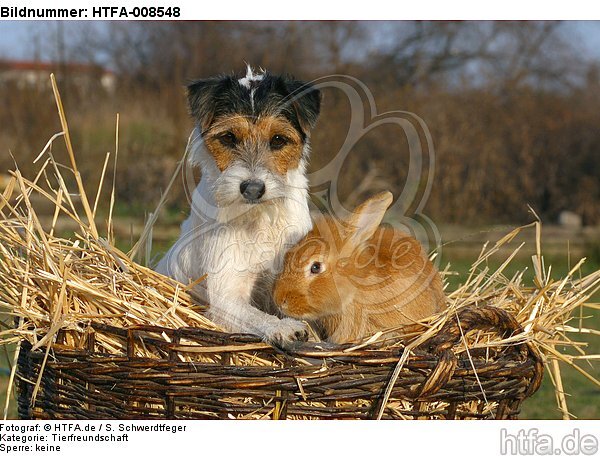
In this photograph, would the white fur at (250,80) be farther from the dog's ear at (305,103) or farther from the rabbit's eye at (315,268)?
the rabbit's eye at (315,268)

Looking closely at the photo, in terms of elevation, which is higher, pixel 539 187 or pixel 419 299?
pixel 539 187

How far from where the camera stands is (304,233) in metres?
4.21

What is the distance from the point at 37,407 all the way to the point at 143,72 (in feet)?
45.5

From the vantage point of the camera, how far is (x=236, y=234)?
13.5 ft

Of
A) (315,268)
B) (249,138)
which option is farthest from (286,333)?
(249,138)

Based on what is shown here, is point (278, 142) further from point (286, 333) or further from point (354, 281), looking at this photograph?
point (286, 333)

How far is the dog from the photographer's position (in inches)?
155

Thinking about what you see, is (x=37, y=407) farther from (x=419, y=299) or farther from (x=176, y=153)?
(x=176, y=153)

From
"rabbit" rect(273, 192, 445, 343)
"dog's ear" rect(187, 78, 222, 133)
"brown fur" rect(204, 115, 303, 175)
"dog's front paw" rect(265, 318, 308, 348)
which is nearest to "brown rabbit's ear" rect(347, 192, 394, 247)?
"rabbit" rect(273, 192, 445, 343)

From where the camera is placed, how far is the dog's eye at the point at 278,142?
4074 millimetres

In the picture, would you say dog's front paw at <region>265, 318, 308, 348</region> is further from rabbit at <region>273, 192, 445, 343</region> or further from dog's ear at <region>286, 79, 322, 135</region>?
dog's ear at <region>286, 79, 322, 135</region>

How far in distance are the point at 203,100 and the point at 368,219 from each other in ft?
3.71

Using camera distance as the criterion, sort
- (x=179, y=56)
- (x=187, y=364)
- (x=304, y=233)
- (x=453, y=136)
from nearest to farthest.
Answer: (x=187, y=364)
(x=304, y=233)
(x=453, y=136)
(x=179, y=56)
